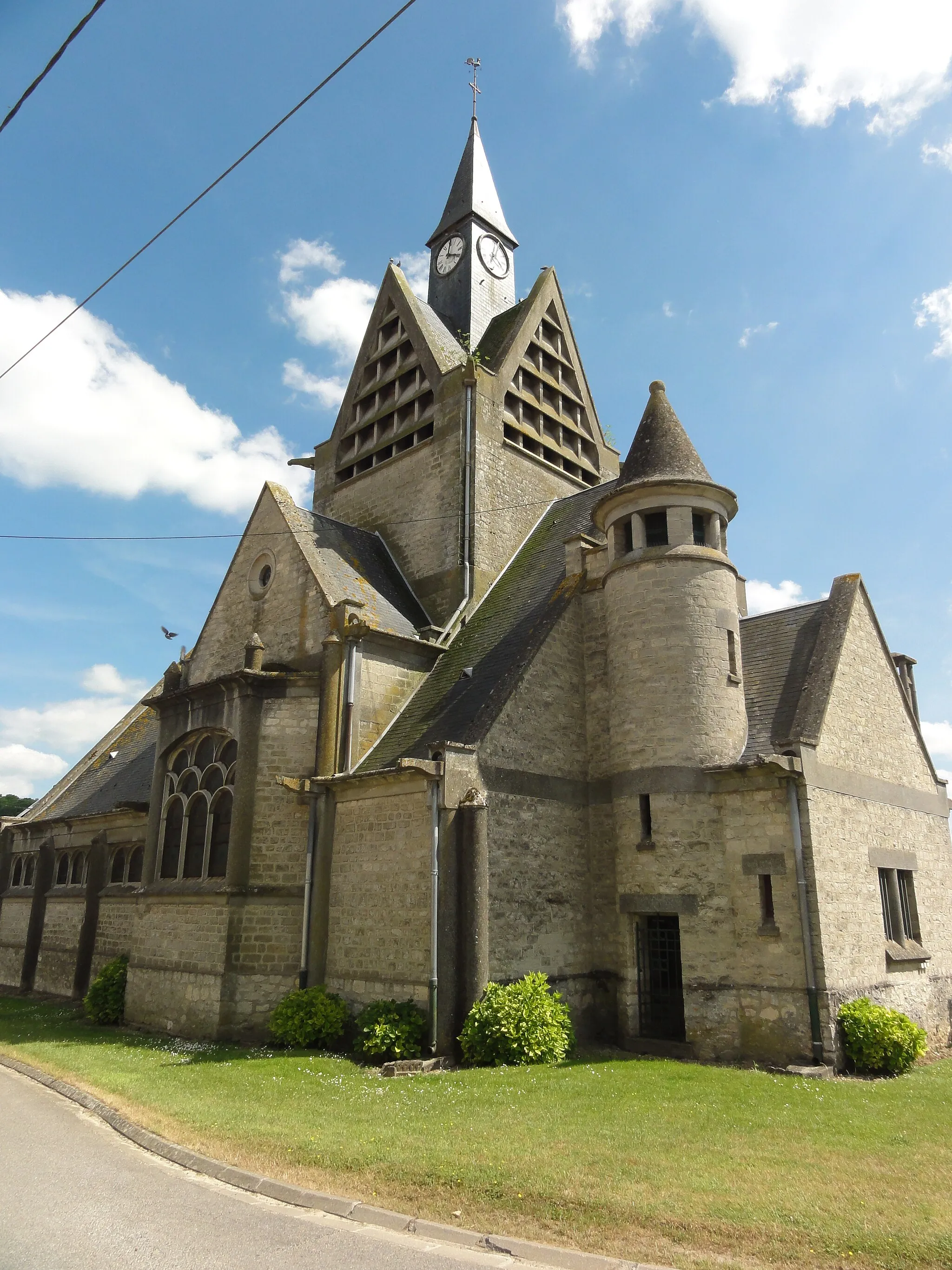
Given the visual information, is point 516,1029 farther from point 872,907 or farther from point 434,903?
point 872,907

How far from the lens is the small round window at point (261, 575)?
21.1 meters

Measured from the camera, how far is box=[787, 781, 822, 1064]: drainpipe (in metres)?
13.4

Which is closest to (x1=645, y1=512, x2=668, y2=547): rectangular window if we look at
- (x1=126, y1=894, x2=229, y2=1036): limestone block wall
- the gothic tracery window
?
the gothic tracery window

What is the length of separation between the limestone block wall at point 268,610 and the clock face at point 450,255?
12.2m

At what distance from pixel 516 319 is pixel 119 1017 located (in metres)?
21.7

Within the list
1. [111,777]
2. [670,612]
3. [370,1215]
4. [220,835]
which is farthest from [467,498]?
[370,1215]

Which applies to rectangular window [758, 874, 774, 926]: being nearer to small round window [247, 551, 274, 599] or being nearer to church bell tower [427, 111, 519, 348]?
small round window [247, 551, 274, 599]

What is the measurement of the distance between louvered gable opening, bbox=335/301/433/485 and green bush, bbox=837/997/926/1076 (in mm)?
17785

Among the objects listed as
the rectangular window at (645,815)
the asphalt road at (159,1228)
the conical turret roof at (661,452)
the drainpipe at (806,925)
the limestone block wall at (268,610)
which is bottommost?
the asphalt road at (159,1228)

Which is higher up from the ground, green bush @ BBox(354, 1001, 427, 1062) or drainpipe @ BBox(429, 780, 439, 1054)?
drainpipe @ BBox(429, 780, 439, 1054)

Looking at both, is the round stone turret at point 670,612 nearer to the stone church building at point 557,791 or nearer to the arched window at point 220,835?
the stone church building at point 557,791

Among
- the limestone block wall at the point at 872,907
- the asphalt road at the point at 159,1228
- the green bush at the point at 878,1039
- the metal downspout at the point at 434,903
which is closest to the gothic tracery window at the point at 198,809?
the metal downspout at the point at 434,903

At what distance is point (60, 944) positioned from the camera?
2575 centimetres

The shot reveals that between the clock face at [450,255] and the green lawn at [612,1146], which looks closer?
the green lawn at [612,1146]
